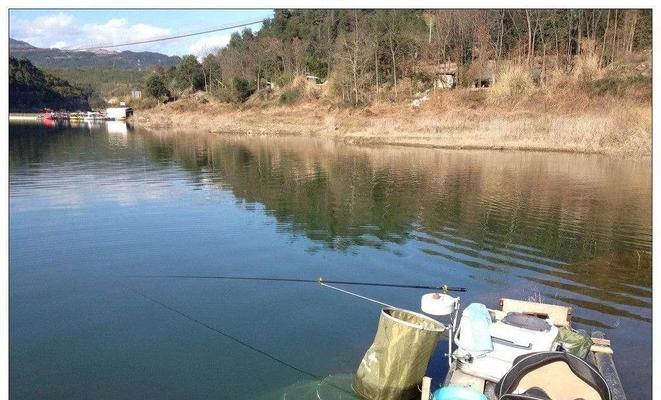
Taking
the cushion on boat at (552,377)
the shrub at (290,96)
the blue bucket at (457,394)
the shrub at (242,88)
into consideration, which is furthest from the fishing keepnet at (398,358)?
the shrub at (242,88)

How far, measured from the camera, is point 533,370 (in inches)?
Answer: 191

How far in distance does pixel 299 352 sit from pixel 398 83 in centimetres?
4555

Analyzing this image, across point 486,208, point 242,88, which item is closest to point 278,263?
point 486,208

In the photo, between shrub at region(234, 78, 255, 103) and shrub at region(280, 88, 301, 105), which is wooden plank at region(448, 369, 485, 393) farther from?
shrub at region(234, 78, 255, 103)

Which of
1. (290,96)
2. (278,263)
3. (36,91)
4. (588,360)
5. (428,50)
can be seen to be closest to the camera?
(588,360)

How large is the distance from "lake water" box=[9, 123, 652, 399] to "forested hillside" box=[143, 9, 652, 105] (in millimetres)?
23026

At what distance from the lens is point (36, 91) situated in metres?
103

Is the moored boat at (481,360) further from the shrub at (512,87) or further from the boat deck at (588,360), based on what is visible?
the shrub at (512,87)

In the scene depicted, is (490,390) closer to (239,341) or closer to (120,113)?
(239,341)

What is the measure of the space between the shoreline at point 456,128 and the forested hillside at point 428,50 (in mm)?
5523

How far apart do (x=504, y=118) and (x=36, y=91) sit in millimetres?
98584

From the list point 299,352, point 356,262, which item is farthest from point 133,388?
point 356,262

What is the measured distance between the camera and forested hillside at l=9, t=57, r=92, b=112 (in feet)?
325

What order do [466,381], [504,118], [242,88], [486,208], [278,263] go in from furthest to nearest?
[242,88], [504,118], [486,208], [278,263], [466,381]
